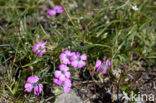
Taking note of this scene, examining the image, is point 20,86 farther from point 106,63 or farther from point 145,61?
point 145,61

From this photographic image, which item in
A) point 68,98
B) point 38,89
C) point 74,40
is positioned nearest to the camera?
point 38,89

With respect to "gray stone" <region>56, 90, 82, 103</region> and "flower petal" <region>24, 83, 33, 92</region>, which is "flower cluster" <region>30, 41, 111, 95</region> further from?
"gray stone" <region>56, 90, 82, 103</region>

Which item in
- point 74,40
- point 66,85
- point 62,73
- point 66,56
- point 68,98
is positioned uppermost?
point 74,40

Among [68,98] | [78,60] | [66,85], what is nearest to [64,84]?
[66,85]

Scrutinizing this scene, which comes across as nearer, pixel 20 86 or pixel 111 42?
pixel 20 86

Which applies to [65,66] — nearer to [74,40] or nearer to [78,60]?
[78,60]

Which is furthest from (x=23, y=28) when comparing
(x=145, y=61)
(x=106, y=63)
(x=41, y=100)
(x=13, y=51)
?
(x=145, y=61)
